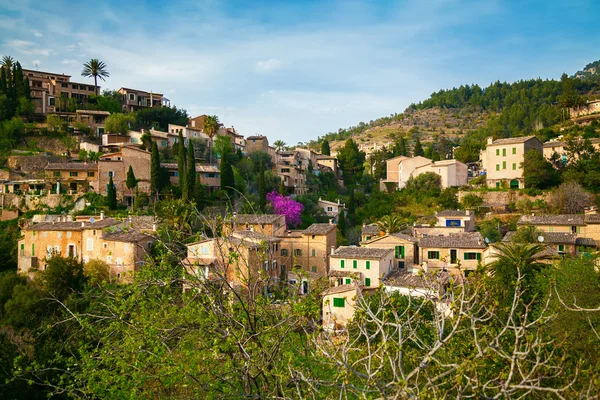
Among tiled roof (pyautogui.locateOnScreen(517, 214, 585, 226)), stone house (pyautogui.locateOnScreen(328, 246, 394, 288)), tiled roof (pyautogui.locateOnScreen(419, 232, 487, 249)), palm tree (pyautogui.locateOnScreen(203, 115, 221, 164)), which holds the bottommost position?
stone house (pyautogui.locateOnScreen(328, 246, 394, 288))

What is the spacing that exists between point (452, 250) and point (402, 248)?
13.9ft

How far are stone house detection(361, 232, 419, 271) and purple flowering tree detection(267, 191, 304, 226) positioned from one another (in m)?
13.2

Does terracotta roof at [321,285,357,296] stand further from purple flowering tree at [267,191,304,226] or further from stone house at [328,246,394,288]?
purple flowering tree at [267,191,304,226]

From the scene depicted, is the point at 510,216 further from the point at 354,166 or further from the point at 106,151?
the point at 106,151

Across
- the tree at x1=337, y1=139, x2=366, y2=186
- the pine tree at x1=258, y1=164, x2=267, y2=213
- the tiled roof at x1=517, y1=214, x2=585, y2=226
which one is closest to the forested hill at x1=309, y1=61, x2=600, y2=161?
the tree at x1=337, y1=139, x2=366, y2=186

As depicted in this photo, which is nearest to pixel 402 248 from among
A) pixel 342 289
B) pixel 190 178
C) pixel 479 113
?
pixel 342 289

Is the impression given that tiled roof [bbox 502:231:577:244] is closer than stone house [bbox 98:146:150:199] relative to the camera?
Yes

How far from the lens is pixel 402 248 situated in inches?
1396

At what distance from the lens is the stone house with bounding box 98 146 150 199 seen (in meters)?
48.1

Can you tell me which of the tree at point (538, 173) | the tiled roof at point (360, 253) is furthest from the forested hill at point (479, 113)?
the tiled roof at point (360, 253)

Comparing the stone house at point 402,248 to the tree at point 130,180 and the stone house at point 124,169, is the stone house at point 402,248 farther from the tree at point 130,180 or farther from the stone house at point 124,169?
the stone house at point 124,169

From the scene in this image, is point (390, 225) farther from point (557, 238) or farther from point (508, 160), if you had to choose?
point (508, 160)

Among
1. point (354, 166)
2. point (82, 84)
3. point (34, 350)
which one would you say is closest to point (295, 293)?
point (34, 350)

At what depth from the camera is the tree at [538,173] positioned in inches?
1895
